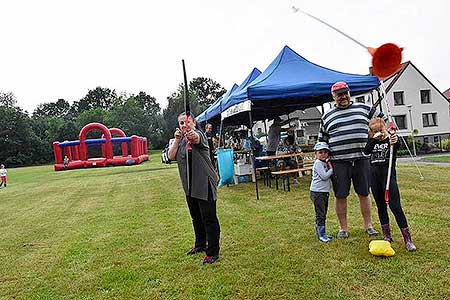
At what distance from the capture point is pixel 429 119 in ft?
111

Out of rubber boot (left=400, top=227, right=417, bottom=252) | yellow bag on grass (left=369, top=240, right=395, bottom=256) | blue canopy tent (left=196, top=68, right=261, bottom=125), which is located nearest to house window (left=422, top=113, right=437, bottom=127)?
blue canopy tent (left=196, top=68, right=261, bottom=125)

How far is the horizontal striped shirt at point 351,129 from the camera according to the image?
164 inches

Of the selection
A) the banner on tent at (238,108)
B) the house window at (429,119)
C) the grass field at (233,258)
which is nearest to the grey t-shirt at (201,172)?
the grass field at (233,258)

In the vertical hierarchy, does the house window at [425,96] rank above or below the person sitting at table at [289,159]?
above

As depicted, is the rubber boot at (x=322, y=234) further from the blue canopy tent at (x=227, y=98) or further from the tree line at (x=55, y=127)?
the tree line at (x=55, y=127)

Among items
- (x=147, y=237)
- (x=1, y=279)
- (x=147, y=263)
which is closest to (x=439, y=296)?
(x=147, y=263)

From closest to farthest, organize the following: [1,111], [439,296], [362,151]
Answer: [439,296]
[362,151]
[1,111]

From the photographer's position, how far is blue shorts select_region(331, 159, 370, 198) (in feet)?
13.8

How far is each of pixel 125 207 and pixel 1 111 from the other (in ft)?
163

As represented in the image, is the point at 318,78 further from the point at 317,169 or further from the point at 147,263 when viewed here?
the point at 147,263

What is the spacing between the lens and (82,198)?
1034 centimetres

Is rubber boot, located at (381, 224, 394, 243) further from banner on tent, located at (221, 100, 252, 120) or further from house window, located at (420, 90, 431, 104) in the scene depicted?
house window, located at (420, 90, 431, 104)

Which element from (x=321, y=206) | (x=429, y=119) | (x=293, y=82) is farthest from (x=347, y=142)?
(x=429, y=119)

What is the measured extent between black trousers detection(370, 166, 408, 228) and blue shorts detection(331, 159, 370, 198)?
0.28 metres
